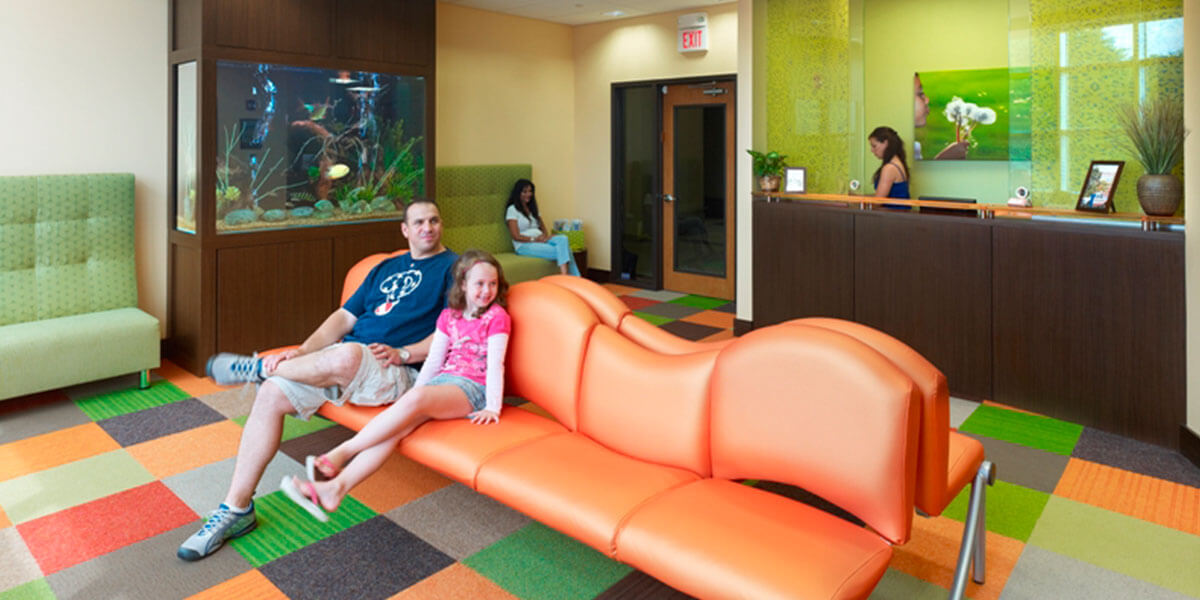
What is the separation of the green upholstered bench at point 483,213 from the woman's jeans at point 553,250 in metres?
0.07

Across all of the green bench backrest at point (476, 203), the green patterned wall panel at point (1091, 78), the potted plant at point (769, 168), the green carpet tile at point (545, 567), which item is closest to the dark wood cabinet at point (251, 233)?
the green bench backrest at point (476, 203)

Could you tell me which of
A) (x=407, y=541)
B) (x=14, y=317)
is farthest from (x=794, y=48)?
(x=14, y=317)

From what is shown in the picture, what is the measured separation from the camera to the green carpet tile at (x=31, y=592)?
8.36 ft

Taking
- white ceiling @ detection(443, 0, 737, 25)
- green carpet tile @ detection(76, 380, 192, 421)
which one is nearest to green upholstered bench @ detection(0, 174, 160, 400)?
green carpet tile @ detection(76, 380, 192, 421)

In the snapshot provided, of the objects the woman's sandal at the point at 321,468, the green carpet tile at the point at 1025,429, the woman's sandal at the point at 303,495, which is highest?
the woman's sandal at the point at 321,468

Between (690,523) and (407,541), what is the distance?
→ 1250mm

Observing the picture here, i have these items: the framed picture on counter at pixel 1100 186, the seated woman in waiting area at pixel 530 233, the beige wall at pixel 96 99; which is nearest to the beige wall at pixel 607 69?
the seated woman in waiting area at pixel 530 233

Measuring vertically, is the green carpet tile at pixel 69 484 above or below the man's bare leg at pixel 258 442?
below

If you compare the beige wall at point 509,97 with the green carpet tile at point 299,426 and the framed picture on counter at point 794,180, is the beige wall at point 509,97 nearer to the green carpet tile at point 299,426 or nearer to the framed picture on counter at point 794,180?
the framed picture on counter at point 794,180

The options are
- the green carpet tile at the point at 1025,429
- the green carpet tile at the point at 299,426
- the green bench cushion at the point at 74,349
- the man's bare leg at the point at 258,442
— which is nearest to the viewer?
the man's bare leg at the point at 258,442

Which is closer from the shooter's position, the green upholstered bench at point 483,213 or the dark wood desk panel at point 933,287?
the dark wood desk panel at point 933,287

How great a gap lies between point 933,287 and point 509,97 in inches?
185

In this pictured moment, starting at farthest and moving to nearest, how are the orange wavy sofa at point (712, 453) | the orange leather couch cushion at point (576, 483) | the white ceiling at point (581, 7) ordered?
the white ceiling at point (581, 7)
the orange leather couch cushion at point (576, 483)
the orange wavy sofa at point (712, 453)

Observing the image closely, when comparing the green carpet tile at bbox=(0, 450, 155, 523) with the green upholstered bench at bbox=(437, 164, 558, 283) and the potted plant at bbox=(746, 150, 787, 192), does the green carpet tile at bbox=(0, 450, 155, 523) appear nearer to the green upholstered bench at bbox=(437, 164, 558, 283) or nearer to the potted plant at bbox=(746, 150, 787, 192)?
the green upholstered bench at bbox=(437, 164, 558, 283)
